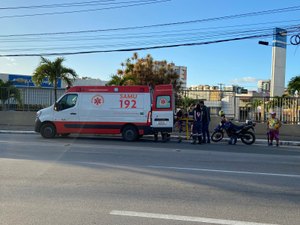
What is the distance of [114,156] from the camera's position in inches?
411

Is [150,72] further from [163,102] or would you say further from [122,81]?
[163,102]

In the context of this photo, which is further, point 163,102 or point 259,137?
point 259,137

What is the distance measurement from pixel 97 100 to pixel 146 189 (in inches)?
382

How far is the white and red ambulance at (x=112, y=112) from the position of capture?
15.1 metres

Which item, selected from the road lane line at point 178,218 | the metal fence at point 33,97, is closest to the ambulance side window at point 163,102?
the metal fence at point 33,97

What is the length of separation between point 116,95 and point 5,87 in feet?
34.0

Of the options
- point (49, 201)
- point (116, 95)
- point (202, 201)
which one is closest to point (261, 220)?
point (202, 201)

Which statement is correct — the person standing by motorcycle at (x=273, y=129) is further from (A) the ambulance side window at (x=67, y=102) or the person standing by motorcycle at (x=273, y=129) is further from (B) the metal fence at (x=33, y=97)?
(B) the metal fence at (x=33, y=97)

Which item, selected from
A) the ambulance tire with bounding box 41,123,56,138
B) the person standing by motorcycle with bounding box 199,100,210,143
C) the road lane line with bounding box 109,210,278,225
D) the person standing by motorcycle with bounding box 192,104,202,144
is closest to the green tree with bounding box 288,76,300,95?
the person standing by motorcycle with bounding box 199,100,210,143

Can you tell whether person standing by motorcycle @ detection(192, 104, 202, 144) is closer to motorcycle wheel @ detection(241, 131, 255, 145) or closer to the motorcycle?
the motorcycle

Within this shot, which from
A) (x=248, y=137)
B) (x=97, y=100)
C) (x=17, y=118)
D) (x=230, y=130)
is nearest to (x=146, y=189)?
(x=97, y=100)

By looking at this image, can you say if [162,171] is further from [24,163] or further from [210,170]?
[24,163]

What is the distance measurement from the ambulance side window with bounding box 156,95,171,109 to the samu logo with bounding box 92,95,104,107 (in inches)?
99.0

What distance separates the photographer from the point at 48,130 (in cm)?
1598
